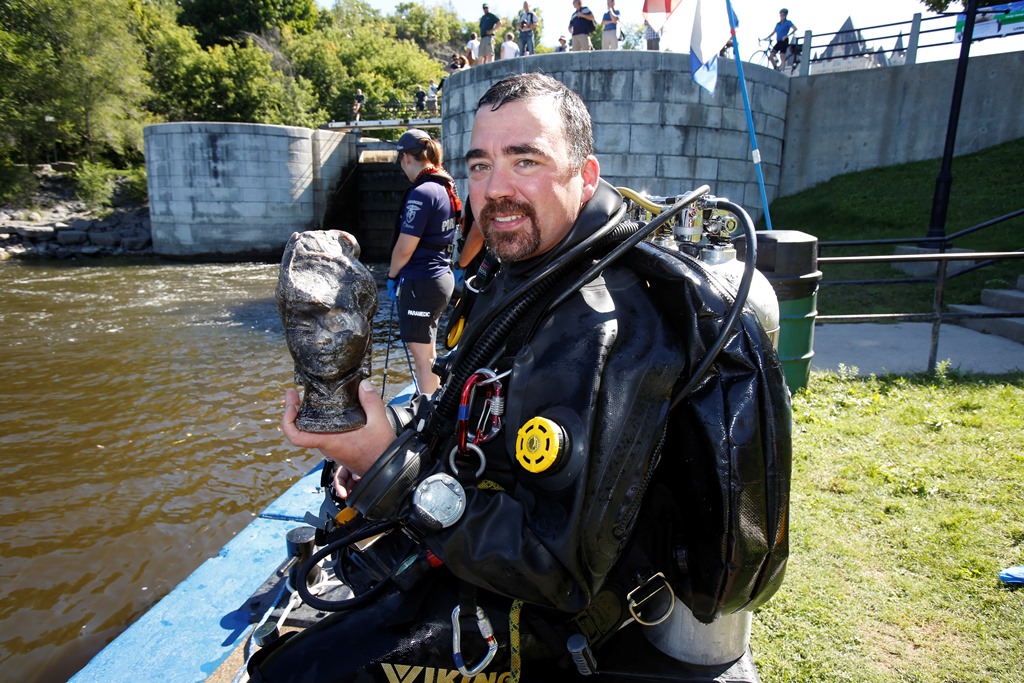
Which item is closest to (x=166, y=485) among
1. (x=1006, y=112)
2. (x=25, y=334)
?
(x=25, y=334)

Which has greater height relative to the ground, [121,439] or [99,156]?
[99,156]

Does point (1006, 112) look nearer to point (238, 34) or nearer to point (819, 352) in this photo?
point (819, 352)

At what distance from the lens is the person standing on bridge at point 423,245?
4.83 metres

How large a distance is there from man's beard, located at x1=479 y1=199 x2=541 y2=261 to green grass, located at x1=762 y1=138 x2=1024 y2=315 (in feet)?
24.1

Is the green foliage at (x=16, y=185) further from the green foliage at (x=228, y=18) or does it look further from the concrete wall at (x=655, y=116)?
the green foliage at (x=228, y=18)

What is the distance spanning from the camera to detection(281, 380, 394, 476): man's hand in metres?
1.55

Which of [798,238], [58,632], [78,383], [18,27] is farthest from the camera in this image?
[18,27]

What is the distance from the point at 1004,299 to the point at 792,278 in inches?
174

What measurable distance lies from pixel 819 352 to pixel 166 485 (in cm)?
597

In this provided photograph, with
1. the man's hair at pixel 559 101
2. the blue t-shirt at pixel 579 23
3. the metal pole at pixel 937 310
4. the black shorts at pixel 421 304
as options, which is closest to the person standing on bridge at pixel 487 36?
the blue t-shirt at pixel 579 23

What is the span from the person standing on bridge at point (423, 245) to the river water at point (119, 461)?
1.47 m

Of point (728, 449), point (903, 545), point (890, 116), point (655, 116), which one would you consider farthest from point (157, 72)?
point (728, 449)

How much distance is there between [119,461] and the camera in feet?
17.6

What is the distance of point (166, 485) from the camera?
16.3 ft
